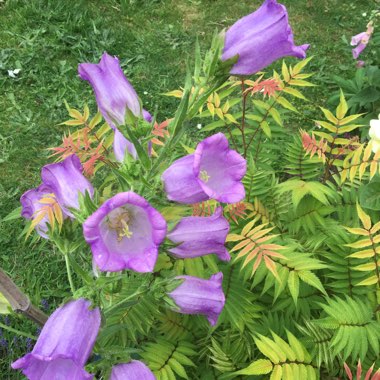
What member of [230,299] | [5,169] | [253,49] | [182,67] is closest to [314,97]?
[182,67]

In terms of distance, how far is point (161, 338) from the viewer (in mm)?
2260

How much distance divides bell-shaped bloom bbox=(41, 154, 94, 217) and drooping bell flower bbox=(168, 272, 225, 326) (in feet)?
1.29

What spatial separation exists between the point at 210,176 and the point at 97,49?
382cm

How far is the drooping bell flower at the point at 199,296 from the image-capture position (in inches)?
60.4

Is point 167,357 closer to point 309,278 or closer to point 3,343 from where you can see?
point 309,278

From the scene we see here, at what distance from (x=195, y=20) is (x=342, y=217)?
11.1 ft

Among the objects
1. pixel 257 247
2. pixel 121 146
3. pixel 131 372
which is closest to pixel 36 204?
pixel 121 146

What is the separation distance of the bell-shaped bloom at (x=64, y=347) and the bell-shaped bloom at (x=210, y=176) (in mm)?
391

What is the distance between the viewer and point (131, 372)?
1502mm

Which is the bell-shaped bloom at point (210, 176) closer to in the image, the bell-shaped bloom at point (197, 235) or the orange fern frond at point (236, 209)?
the bell-shaped bloom at point (197, 235)

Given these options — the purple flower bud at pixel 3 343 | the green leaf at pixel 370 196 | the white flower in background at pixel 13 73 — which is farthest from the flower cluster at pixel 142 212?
the white flower in background at pixel 13 73

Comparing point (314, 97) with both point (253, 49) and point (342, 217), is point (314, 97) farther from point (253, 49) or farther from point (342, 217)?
point (253, 49)

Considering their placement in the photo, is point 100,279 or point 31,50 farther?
point 31,50

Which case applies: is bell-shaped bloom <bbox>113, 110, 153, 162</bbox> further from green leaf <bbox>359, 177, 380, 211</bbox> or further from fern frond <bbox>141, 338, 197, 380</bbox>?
green leaf <bbox>359, 177, 380, 211</bbox>
